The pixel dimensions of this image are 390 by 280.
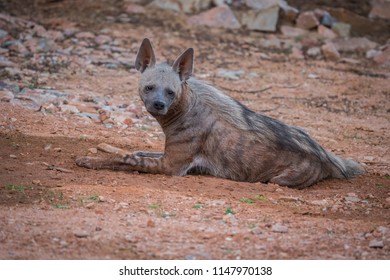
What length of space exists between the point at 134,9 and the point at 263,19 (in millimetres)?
2621

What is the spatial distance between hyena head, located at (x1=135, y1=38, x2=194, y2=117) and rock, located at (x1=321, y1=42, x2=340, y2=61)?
639 centimetres

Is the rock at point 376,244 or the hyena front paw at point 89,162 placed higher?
the rock at point 376,244

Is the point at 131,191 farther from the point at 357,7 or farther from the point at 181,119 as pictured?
the point at 357,7

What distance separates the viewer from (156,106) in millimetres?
6684

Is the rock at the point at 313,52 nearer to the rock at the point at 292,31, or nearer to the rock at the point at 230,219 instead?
the rock at the point at 292,31

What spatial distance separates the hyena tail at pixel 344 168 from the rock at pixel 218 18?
6439 millimetres

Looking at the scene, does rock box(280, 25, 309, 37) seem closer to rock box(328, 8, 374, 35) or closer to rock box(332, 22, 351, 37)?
rock box(332, 22, 351, 37)

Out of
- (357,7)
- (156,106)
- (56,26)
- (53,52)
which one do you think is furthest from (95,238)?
(357,7)

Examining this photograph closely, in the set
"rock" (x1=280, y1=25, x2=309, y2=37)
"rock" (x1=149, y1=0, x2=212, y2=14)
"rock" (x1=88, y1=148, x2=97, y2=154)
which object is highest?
"rock" (x1=149, y1=0, x2=212, y2=14)

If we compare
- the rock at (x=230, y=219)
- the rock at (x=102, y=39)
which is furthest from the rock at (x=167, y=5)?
the rock at (x=230, y=219)

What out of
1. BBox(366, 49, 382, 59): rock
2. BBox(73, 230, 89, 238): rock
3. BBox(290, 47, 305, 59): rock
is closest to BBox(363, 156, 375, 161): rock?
BBox(73, 230, 89, 238): rock

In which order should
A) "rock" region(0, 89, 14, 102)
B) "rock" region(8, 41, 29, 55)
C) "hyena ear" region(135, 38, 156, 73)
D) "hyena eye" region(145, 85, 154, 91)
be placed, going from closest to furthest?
"hyena eye" region(145, 85, 154, 91)
"hyena ear" region(135, 38, 156, 73)
"rock" region(0, 89, 14, 102)
"rock" region(8, 41, 29, 55)

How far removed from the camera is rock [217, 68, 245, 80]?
11445 millimetres

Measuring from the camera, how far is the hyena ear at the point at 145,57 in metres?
7.04
